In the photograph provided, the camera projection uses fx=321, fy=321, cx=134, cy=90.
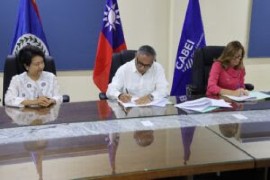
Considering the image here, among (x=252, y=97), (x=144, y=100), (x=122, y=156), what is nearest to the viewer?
(x=122, y=156)

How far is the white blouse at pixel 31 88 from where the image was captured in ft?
7.55

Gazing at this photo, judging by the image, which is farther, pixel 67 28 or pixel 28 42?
→ pixel 67 28

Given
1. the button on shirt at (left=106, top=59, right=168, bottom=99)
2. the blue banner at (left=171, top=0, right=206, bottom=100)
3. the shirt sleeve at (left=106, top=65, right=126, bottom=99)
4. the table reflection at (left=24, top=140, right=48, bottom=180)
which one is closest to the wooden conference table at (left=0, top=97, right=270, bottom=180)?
the table reflection at (left=24, top=140, right=48, bottom=180)

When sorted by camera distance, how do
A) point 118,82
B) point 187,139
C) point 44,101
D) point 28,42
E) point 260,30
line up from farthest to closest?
point 260,30
point 28,42
point 118,82
point 44,101
point 187,139

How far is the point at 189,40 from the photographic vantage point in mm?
3484

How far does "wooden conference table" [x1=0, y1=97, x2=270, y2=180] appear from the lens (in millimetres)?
1240

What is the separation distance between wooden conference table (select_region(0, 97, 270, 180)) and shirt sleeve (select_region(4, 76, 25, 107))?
14cm

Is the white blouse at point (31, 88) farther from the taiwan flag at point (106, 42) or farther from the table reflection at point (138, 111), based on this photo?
the taiwan flag at point (106, 42)

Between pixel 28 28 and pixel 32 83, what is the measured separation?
39.1 inches

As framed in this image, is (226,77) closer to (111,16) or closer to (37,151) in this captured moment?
(111,16)

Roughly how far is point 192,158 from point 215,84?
4.83ft

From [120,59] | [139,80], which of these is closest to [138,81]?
[139,80]

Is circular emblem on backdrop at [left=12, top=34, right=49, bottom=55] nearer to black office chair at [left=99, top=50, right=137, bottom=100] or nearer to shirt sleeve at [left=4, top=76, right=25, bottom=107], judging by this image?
black office chair at [left=99, top=50, right=137, bottom=100]

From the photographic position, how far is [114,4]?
11.0ft
